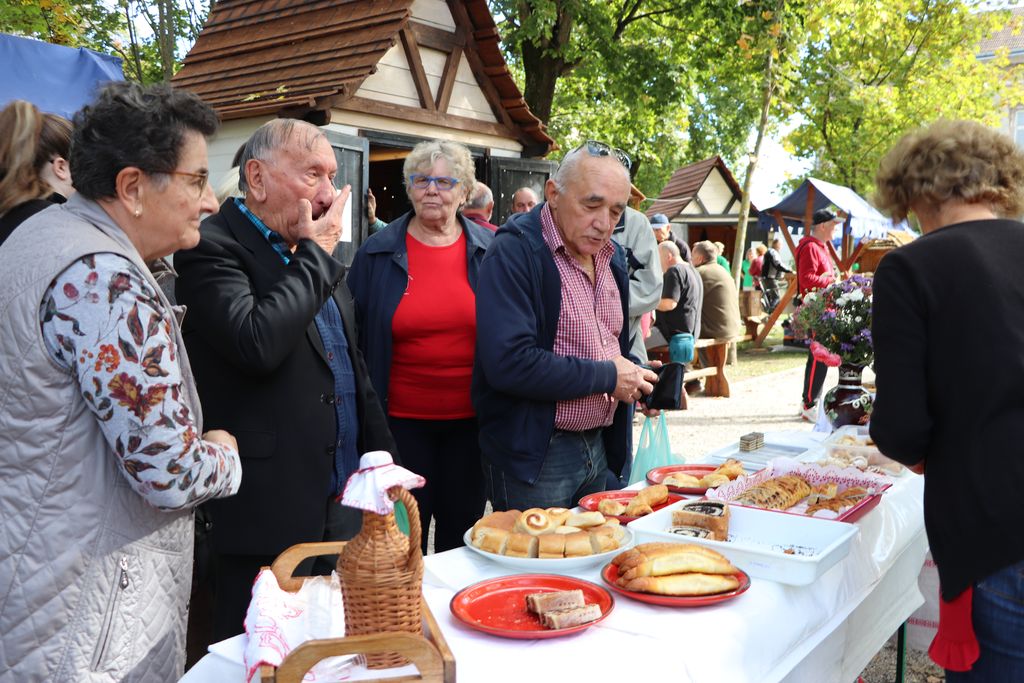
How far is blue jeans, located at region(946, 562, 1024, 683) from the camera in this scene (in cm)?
173

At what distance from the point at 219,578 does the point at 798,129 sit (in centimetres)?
2251

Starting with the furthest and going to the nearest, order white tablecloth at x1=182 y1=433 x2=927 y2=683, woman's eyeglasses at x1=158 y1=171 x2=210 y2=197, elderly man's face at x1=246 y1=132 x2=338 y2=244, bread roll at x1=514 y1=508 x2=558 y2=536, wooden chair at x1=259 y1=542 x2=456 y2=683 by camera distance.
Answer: elderly man's face at x1=246 y1=132 x2=338 y2=244 < bread roll at x1=514 y1=508 x2=558 y2=536 < woman's eyeglasses at x1=158 y1=171 x2=210 y2=197 < white tablecloth at x1=182 y1=433 x2=927 y2=683 < wooden chair at x1=259 y1=542 x2=456 y2=683

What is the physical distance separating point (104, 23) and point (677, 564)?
46.9ft

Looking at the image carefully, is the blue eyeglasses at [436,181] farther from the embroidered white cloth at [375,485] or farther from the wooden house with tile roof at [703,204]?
the wooden house with tile roof at [703,204]

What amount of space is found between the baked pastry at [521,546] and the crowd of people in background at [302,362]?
596 mm

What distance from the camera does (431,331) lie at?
3174 mm

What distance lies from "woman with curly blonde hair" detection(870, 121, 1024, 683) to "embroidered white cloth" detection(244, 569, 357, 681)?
1.26m

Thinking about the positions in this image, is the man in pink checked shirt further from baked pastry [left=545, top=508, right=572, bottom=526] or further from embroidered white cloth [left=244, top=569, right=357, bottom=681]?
embroidered white cloth [left=244, top=569, right=357, bottom=681]

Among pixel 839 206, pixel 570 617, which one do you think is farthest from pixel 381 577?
pixel 839 206

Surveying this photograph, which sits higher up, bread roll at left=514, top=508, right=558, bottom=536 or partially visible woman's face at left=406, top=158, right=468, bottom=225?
partially visible woman's face at left=406, top=158, right=468, bottom=225

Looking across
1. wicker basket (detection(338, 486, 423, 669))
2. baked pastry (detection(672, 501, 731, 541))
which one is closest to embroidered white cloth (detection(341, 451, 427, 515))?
wicker basket (detection(338, 486, 423, 669))

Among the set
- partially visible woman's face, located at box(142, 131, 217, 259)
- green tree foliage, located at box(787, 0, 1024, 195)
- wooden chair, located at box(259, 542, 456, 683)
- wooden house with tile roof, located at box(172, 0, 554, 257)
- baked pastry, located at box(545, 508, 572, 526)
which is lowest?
baked pastry, located at box(545, 508, 572, 526)

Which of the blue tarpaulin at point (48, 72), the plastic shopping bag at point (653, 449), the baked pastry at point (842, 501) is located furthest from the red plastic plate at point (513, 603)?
the blue tarpaulin at point (48, 72)

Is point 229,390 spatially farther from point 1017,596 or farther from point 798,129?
point 798,129
